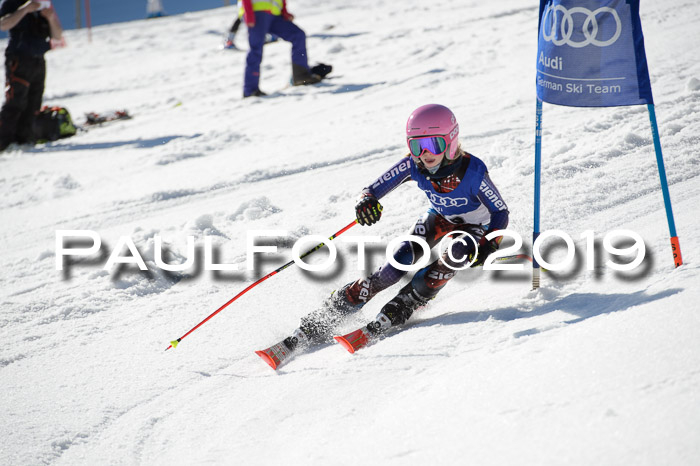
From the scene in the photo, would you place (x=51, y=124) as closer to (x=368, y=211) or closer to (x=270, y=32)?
(x=270, y=32)

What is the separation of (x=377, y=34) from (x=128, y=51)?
6917 millimetres

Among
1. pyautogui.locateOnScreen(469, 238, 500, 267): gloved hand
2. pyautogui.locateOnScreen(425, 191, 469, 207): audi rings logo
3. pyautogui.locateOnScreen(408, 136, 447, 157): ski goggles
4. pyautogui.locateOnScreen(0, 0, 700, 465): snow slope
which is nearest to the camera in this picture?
pyautogui.locateOnScreen(0, 0, 700, 465): snow slope

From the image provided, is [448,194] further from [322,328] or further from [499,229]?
[322,328]

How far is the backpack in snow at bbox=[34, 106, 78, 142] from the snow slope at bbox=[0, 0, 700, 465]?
33cm

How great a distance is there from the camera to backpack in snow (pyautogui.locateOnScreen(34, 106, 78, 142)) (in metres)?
10.2

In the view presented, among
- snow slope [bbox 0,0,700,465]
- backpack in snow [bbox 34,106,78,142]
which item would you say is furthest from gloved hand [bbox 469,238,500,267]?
Answer: backpack in snow [bbox 34,106,78,142]

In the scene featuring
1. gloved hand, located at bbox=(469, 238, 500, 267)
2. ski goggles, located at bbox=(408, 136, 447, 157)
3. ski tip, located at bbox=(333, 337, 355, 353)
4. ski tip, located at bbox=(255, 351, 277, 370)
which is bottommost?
ski tip, located at bbox=(255, 351, 277, 370)

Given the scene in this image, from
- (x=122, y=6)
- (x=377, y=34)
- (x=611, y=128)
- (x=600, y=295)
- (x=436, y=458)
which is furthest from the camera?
(x=122, y=6)

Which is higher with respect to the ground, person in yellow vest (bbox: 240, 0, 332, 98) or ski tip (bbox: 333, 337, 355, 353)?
person in yellow vest (bbox: 240, 0, 332, 98)

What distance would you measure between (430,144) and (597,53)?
1.06 meters

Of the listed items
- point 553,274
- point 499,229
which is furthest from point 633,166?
point 499,229

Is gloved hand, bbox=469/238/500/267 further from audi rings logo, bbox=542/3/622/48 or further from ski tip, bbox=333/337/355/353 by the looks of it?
audi rings logo, bbox=542/3/622/48

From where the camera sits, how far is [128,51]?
16.6 meters

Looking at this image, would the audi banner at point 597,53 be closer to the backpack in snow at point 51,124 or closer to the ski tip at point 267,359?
the ski tip at point 267,359
